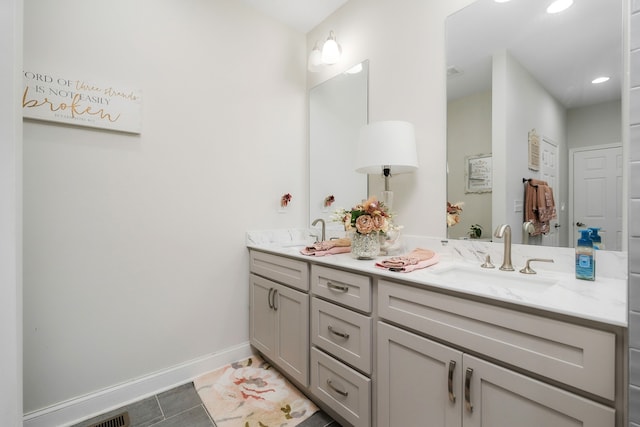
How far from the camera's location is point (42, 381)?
4.75 feet

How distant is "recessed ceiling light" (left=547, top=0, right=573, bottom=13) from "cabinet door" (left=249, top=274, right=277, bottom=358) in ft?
6.40

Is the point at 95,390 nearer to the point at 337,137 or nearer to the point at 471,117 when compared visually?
the point at 337,137

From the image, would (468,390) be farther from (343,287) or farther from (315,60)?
(315,60)

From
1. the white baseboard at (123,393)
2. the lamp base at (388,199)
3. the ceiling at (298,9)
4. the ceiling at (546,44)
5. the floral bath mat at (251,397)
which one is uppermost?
the ceiling at (298,9)

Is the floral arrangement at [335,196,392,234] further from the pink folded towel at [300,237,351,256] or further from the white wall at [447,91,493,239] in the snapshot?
the white wall at [447,91,493,239]

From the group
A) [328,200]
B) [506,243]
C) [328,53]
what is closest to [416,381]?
[506,243]

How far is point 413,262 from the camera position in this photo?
1.33 meters

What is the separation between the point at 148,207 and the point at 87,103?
0.62m

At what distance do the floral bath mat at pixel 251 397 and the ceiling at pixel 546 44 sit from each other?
1.92m

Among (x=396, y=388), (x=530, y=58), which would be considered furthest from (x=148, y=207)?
(x=530, y=58)

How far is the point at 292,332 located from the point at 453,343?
96 centimetres

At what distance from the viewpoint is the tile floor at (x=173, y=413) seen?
4.88 ft

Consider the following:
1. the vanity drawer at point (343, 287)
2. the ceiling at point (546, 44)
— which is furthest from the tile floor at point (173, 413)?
the ceiling at point (546, 44)

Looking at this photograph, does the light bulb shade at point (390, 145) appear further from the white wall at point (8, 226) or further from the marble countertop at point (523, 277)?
the white wall at point (8, 226)
